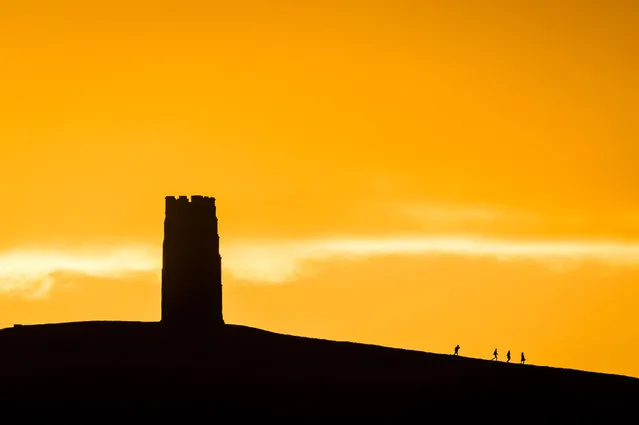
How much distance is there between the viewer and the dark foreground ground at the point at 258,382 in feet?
187

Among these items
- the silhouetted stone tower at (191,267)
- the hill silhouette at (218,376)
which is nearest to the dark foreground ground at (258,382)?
the hill silhouette at (218,376)

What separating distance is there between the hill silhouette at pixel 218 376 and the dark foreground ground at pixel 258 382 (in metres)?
0.08

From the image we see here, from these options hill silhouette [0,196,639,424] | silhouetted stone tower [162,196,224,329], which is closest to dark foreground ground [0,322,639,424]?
hill silhouette [0,196,639,424]

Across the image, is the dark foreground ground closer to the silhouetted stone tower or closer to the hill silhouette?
the hill silhouette

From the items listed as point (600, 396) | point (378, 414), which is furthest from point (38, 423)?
point (600, 396)

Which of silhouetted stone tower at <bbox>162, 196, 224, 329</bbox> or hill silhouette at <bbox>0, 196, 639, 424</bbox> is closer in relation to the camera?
hill silhouette at <bbox>0, 196, 639, 424</bbox>

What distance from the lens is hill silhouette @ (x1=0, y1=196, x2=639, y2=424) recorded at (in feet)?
188

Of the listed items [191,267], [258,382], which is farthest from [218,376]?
[191,267]

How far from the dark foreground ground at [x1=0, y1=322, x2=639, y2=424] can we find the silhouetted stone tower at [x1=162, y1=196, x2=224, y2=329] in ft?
4.37

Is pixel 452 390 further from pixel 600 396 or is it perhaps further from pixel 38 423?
pixel 38 423

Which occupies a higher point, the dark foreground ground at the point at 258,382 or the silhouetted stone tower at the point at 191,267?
the silhouetted stone tower at the point at 191,267

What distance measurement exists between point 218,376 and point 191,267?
11950 mm

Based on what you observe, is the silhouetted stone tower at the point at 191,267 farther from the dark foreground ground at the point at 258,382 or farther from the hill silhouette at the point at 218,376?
the dark foreground ground at the point at 258,382

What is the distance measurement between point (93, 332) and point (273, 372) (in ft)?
44.2
